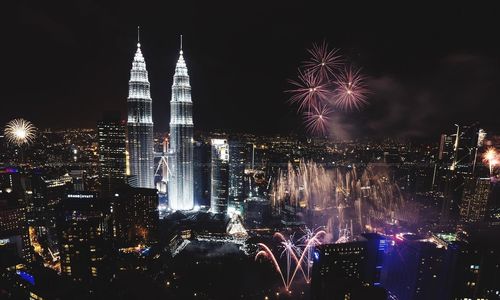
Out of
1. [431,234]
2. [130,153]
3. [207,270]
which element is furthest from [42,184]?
[431,234]

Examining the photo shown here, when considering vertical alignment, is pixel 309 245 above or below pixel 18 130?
below

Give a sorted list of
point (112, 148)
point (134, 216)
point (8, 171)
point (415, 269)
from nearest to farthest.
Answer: point (415, 269), point (134, 216), point (8, 171), point (112, 148)

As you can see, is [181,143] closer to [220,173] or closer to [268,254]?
[220,173]

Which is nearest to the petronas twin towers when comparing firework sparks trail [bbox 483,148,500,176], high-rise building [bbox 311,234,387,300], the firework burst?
the firework burst

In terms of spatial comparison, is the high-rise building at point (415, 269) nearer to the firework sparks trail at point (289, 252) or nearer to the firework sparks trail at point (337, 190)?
the firework sparks trail at point (289, 252)

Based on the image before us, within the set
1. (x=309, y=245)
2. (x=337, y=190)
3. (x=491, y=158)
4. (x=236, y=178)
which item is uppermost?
(x=491, y=158)

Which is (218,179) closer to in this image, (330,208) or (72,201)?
(330,208)

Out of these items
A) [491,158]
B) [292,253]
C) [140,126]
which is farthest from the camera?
[140,126]

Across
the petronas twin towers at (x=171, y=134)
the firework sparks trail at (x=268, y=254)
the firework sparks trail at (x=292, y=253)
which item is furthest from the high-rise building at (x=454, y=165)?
the petronas twin towers at (x=171, y=134)

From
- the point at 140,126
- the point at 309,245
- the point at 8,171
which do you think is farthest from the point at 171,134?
the point at 309,245
